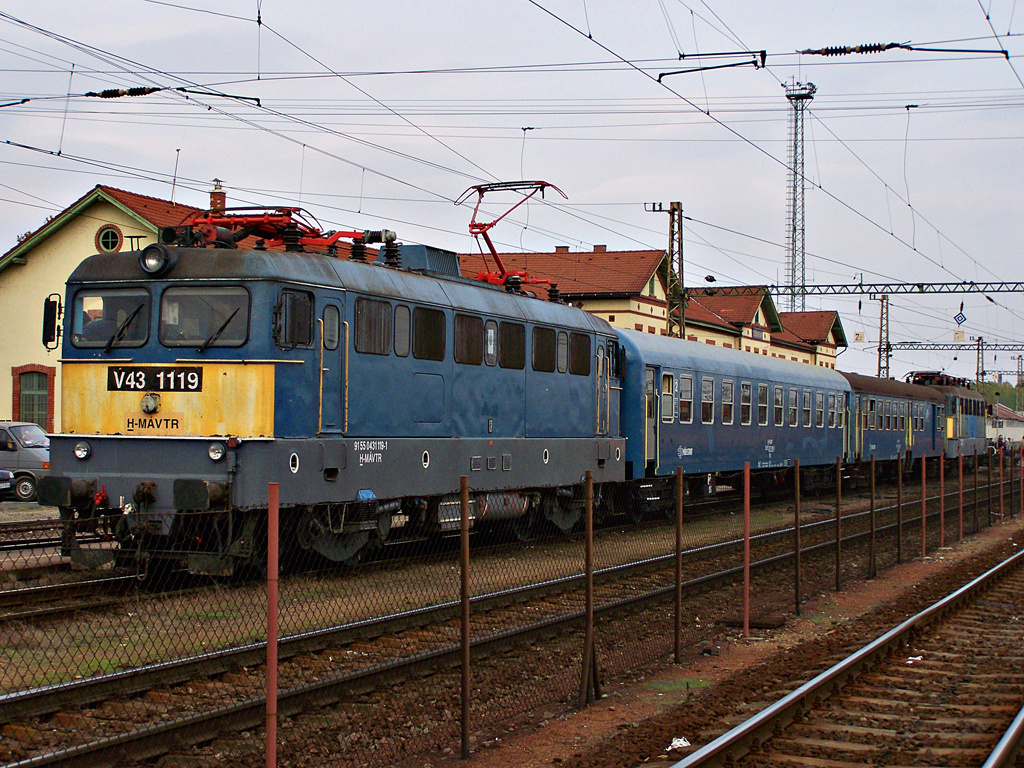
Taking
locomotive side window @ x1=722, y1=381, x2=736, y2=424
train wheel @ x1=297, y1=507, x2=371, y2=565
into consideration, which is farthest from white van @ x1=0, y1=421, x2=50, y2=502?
locomotive side window @ x1=722, y1=381, x2=736, y2=424

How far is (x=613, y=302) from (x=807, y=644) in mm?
36604

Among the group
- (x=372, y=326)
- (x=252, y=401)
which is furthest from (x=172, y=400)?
(x=372, y=326)

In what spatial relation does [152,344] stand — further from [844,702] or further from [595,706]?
[844,702]

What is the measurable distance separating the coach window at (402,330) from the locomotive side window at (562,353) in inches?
167

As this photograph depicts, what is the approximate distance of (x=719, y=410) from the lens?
23906mm

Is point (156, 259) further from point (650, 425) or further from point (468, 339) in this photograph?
point (650, 425)

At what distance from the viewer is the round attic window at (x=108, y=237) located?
104 ft

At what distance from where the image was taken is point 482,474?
15555mm

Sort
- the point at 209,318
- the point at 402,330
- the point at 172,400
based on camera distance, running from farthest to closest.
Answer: the point at 402,330
the point at 209,318
the point at 172,400

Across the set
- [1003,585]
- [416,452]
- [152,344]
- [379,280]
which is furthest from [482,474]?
[1003,585]

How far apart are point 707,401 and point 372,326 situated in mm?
11548

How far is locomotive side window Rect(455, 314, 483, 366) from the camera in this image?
15.2m

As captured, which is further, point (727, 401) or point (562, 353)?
point (727, 401)

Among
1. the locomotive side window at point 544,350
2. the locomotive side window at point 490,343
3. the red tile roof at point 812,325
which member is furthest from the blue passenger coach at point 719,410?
the red tile roof at point 812,325
